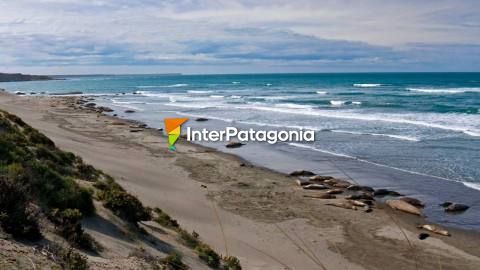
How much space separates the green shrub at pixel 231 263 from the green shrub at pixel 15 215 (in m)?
4.05

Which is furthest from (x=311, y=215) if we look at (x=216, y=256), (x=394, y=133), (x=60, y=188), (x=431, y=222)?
(x=394, y=133)

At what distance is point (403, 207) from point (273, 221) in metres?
4.48

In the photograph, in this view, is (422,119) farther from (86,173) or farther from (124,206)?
(124,206)

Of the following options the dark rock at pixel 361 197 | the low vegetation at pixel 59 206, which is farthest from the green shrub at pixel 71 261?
the dark rock at pixel 361 197

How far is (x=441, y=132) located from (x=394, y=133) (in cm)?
311

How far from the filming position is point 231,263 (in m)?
9.75

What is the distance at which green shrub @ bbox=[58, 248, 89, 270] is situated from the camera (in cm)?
595

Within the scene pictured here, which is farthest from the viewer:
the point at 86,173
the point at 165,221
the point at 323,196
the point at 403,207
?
the point at 323,196

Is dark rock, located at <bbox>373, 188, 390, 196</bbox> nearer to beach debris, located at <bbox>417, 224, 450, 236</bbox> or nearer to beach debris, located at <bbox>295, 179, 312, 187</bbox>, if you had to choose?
beach debris, located at <bbox>295, 179, 312, 187</bbox>

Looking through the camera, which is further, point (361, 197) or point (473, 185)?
point (473, 185)

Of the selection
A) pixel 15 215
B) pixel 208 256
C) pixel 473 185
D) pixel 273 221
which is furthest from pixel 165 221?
pixel 473 185

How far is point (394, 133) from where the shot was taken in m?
30.6

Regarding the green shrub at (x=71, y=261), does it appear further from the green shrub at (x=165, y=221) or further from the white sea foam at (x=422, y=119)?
the white sea foam at (x=422, y=119)

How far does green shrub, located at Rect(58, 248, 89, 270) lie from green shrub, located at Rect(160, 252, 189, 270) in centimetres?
181
